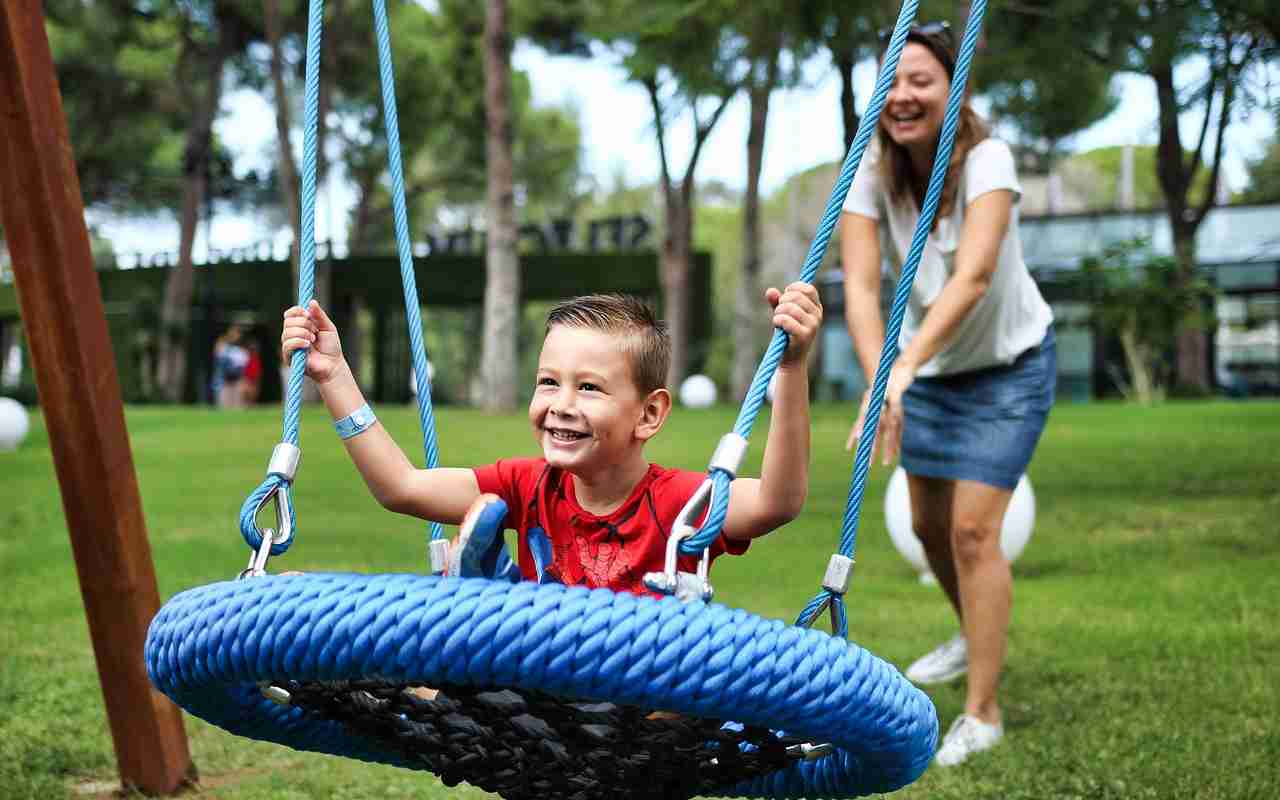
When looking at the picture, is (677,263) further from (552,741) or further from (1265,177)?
(552,741)

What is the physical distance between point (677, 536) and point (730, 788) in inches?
20.2

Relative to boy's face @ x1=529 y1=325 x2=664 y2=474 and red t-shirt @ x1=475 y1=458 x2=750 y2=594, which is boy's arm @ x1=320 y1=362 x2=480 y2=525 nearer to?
red t-shirt @ x1=475 y1=458 x2=750 y2=594

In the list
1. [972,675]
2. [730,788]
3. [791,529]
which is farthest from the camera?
[791,529]

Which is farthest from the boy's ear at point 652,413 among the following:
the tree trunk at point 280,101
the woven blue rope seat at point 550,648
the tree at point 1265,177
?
the tree at point 1265,177

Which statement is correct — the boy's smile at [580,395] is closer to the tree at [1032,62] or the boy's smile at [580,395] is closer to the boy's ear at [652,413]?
the boy's ear at [652,413]

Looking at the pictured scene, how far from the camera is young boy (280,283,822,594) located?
6.40 ft

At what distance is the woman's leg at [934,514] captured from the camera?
380 cm

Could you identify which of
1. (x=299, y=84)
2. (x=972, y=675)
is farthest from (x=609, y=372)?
(x=299, y=84)

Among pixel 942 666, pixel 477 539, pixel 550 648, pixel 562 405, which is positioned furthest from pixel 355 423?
pixel 942 666

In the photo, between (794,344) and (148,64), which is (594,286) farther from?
(794,344)

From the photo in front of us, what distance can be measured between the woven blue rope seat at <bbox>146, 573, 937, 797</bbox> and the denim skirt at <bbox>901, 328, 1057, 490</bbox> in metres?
1.91

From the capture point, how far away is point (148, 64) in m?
27.0

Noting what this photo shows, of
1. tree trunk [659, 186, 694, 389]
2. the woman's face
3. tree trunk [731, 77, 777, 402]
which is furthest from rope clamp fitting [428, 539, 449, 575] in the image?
tree trunk [659, 186, 694, 389]

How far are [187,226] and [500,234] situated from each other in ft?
36.3
